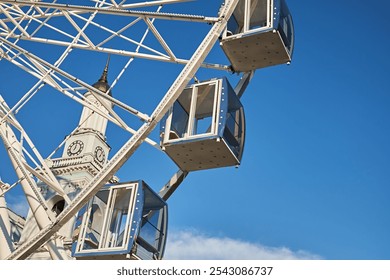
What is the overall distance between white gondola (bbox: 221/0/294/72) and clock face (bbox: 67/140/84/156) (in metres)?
21.0

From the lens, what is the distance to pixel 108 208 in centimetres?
1410

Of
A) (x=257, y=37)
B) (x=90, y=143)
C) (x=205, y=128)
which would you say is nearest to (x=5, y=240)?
(x=205, y=128)

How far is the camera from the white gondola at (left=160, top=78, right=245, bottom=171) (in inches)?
553

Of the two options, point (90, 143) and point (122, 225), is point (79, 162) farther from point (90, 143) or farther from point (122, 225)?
point (122, 225)

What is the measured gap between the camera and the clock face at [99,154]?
35.7 meters

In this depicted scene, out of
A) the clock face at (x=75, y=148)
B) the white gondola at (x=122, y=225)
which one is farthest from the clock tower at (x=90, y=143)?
the white gondola at (x=122, y=225)

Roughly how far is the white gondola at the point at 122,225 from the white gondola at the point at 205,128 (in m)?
1.02

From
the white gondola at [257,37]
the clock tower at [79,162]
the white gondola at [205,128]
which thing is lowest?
the white gondola at [205,128]

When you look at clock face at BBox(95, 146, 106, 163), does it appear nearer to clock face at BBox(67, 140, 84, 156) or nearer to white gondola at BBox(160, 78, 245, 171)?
clock face at BBox(67, 140, 84, 156)

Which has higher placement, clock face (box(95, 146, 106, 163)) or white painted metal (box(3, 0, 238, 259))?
clock face (box(95, 146, 106, 163))

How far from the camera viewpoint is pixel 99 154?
35906mm

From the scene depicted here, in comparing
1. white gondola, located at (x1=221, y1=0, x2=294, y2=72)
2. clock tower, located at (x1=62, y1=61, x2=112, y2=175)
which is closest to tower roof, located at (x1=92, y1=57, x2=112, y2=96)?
clock tower, located at (x1=62, y1=61, x2=112, y2=175)

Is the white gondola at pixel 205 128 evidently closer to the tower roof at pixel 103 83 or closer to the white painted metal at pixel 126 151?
the white painted metal at pixel 126 151
